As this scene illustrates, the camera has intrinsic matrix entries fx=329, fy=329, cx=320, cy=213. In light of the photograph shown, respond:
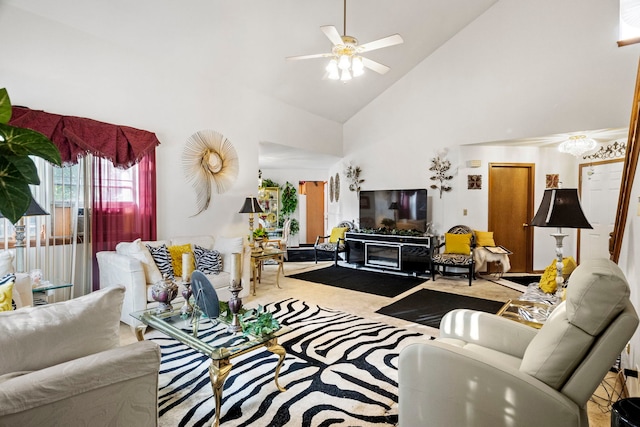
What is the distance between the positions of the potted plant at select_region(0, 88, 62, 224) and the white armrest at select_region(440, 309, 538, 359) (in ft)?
6.92

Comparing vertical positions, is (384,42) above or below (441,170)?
above

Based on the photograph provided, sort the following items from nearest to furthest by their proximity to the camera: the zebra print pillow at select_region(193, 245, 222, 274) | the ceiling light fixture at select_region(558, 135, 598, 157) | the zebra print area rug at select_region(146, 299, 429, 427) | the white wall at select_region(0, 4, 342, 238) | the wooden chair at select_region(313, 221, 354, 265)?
the zebra print area rug at select_region(146, 299, 429, 427) < the white wall at select_region(0, 4, 342, 238) < the zebra print pillow at select_region(193, 245, 222, 274) < the ceiling light fixture at select_region(558, 135, 598, 157) < the wooden chair at select_region(313, 221, 354, 265)

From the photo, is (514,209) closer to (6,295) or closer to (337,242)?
(337,242)

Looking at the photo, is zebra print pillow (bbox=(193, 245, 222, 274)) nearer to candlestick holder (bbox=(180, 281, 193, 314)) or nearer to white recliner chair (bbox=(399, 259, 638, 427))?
candlestick holder (bbox=(180, 281, 193, 314))

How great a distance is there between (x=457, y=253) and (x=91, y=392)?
5334 millimetres

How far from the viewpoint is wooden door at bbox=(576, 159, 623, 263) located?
5.02m

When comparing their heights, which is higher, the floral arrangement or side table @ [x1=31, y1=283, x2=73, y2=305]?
the floral arrangement

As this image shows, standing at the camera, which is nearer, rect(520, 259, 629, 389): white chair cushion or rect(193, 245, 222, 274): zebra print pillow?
rect(520, 259, 629, 389): white chair cushion

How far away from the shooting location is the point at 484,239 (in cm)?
562

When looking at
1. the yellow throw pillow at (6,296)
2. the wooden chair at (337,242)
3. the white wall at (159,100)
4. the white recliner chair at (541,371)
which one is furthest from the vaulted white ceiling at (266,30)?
the white recliner chair at (541,371)

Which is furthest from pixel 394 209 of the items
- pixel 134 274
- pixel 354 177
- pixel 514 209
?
pixel 134 274

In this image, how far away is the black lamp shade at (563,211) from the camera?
2.19 meters

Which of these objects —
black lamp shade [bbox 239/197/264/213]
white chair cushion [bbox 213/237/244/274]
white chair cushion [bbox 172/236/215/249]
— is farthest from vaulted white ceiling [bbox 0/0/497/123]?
white chair cushion [bbox 213/237/244/274]

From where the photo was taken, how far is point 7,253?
2430 mm
